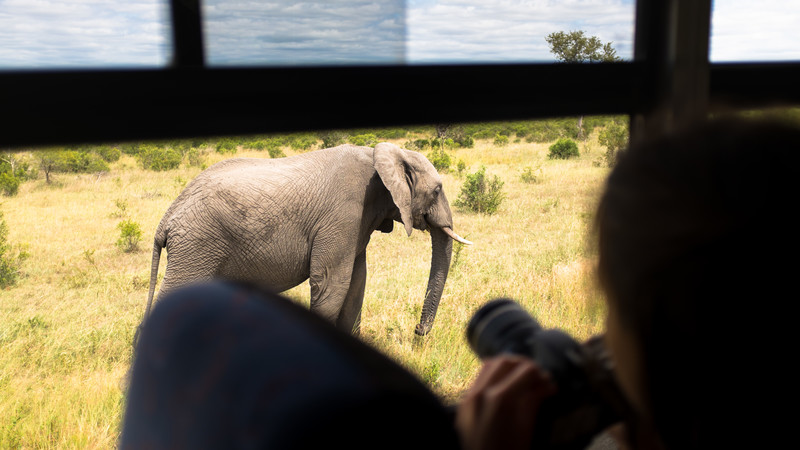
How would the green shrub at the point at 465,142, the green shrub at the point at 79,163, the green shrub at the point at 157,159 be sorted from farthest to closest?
1. the green shrub at the point at 465,142
2. the green shrub at the point at 157,159
3. the green shrub at the point at 79,163

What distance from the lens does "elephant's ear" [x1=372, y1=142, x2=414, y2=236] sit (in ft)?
9.67

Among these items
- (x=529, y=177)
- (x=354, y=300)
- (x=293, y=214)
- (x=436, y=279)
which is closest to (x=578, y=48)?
(x=293, y=214)

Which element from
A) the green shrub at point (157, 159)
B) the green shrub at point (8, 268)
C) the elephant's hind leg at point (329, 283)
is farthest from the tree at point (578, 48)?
the green shrub at point (157, 159)

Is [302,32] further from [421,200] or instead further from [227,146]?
[227,146]

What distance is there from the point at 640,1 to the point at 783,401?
2.63 feet

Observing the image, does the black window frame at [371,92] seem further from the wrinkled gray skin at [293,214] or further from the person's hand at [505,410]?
the wrinkled gray skin at [293,214]

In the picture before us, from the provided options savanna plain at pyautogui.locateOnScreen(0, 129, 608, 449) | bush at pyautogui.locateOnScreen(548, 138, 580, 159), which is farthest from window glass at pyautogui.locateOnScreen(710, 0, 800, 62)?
bush at pyautogui.locateOnScreen(548, 138, 580, 159)

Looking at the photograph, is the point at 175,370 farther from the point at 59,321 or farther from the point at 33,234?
the point at 33,234

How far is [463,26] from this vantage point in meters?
0.90

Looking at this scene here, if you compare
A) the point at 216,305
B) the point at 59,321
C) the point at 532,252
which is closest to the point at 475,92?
the point at 216,305

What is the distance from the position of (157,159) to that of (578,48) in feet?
16.7

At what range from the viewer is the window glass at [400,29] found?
27.1 inches

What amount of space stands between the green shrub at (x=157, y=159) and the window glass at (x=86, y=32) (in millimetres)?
5127

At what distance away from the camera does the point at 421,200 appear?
123 inches
